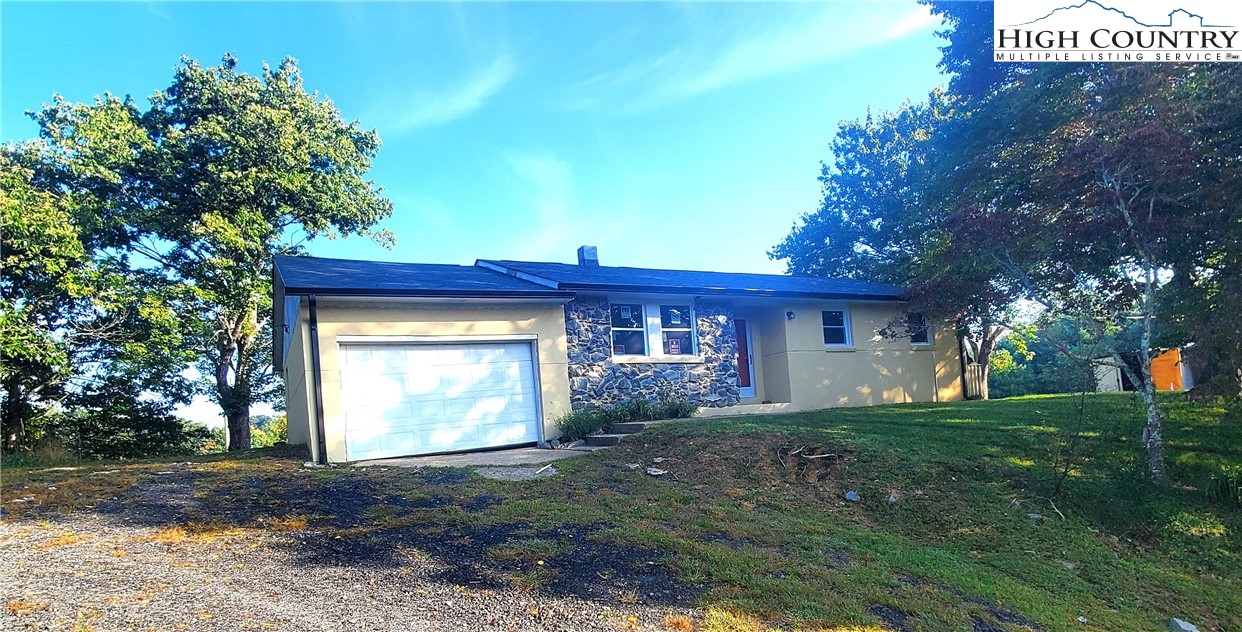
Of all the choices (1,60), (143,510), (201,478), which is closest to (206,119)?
(1,60)

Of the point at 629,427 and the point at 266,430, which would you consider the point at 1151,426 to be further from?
the point at 266,430

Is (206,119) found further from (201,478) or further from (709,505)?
(709,505)

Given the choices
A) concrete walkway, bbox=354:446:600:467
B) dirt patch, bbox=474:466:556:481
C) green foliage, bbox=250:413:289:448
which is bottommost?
green foliage, bbox=250:413:289:448

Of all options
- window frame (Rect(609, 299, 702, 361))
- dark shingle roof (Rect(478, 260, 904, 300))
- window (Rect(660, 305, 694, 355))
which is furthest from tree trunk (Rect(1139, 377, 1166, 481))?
window (Rect(660, 305, 694, 355))

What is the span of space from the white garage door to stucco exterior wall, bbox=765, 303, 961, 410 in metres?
6.38

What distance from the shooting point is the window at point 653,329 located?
41.2ft

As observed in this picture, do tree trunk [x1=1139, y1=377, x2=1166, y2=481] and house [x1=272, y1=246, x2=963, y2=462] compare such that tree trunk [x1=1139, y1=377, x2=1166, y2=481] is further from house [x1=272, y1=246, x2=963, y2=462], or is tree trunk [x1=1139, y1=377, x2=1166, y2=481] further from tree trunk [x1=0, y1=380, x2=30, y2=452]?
tree trunk [x1=0, y1=380, x2=30, y2=452]

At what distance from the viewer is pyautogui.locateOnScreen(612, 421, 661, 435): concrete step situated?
398 inches

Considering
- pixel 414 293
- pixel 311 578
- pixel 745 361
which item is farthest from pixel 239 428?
pixel 311 578

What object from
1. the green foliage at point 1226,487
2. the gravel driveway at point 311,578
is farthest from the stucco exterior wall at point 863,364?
the gravel driveway at point 311,578

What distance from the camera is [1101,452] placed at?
7539 mm

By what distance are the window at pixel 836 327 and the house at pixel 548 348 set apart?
48mm

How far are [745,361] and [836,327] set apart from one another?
2377mm

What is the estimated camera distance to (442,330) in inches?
405
